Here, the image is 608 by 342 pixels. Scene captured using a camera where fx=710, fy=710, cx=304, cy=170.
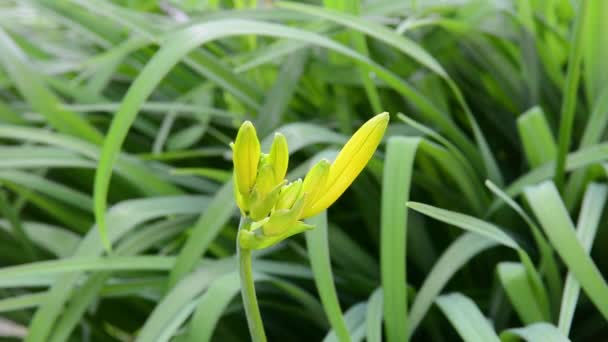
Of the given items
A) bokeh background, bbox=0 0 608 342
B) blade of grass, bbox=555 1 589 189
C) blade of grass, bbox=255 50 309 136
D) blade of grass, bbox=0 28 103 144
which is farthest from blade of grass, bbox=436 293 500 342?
blade of grass, bbox=0 28 103 144

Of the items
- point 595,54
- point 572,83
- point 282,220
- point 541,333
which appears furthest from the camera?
point 595,54

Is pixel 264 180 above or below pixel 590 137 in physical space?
below

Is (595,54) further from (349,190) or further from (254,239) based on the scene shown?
(254,239)

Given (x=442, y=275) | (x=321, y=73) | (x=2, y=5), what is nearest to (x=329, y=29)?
(x=321, y=73)

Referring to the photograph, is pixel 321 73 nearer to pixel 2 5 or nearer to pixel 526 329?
pixel 526 329

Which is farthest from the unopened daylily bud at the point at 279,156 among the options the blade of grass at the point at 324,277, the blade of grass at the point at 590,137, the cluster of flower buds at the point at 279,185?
the blade of grass at the point at 590,137

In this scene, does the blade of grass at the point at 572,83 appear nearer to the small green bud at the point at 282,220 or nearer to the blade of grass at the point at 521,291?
the blade of grass at the point at 521,291

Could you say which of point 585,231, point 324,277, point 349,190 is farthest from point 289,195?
point 349,190

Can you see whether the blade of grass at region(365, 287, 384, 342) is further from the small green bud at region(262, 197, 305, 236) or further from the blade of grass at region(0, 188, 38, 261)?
the blade of grass at region(0, 188, 38, 261)
